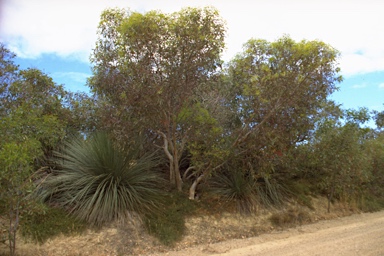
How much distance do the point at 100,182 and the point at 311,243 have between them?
18.6ft

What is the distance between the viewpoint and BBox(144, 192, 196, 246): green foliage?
861 centimetres

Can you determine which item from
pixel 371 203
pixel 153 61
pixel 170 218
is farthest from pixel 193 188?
pixel 371 203

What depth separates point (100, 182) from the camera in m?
9.19

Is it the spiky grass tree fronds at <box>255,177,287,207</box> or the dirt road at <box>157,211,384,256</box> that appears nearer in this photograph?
the dirt road at <box>157,211,384,256</box>

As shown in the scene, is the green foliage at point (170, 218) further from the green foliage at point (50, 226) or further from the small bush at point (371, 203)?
the small bush at point (371, 203)

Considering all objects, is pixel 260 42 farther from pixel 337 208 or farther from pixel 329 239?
pixel 337 208

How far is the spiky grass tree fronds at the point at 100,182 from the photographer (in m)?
8.63

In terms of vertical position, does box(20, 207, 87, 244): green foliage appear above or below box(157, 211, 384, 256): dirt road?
above

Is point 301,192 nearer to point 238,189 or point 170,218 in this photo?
point 238,189

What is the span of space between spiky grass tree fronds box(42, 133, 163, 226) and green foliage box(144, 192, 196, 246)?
0.32m

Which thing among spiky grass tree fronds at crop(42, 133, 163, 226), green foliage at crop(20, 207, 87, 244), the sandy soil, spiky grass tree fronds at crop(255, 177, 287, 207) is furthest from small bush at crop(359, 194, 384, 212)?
green foliage at crop(20, 207, 87, 244)

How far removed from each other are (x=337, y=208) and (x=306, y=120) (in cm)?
507

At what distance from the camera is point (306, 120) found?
10.4 metres

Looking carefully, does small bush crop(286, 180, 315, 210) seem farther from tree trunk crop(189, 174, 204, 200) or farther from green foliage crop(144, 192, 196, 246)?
green foliage crop(144, 192, 196, 246)
